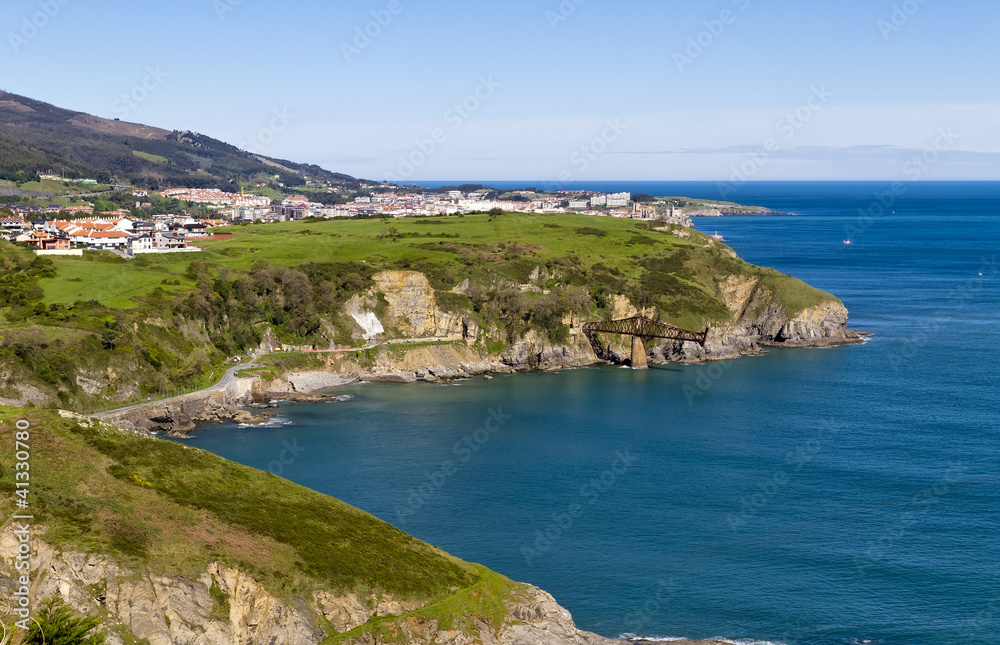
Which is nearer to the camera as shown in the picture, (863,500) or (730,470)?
(863,500)

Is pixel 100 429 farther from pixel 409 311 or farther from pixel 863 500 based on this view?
pixel 409 311

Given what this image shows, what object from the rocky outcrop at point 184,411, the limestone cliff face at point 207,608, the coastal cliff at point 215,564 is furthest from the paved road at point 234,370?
the limestone cliff face at point 207,608

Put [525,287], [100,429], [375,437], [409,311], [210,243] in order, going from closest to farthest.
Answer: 1. [100,429]
2. [375,437]
3. [409,311]
4. [525,287]
5. [210,243]

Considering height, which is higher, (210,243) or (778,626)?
(210,243)

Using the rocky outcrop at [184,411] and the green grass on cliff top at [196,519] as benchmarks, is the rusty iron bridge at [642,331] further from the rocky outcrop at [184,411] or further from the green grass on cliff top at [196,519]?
the green grass on cliff top at [196,519]

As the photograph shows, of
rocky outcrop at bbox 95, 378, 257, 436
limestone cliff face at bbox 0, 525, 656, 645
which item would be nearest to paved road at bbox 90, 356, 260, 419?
rocky outcrop at bbox 95, 378, 257, 436

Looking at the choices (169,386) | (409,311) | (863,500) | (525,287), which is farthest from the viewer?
(525,287)

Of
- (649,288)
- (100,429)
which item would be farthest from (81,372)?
(649,288)
